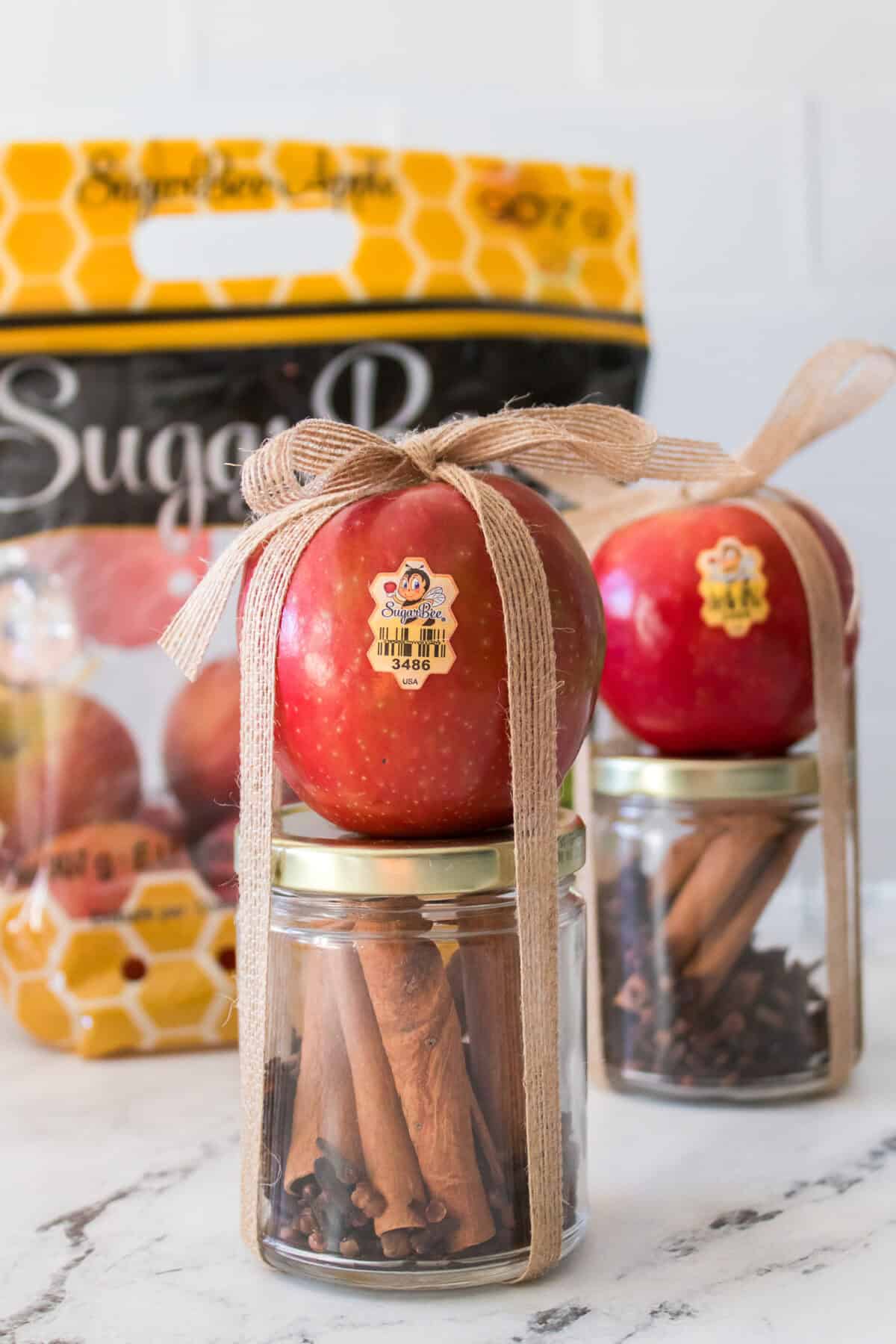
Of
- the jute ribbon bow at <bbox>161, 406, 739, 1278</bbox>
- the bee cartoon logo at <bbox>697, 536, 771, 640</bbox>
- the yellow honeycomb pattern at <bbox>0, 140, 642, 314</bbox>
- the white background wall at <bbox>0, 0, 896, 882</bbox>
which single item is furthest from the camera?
the white background wall at <bbox>0, 0, 896, 882</bbox>

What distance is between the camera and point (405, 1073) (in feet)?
1.59

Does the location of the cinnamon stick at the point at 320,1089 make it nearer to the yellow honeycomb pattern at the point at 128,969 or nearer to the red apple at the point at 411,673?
the red apple at the point at 411,673

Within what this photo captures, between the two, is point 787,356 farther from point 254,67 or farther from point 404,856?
point 404,856

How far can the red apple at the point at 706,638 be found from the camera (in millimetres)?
666

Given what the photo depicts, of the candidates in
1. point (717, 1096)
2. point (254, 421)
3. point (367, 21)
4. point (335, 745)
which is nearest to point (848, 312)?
point (367, 21)

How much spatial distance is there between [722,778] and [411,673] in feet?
0.82

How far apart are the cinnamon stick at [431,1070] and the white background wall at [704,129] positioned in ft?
2.39

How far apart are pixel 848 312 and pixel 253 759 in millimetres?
816

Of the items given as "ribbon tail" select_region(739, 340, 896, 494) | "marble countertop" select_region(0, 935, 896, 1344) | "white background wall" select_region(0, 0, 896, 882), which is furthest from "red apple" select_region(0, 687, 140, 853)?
"white background wall" select_region(0, 0, 896, 882)

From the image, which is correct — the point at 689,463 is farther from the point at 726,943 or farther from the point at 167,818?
the point at 167,818

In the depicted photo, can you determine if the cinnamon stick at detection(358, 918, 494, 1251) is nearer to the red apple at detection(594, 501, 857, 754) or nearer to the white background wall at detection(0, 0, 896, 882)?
Answer: the red apple at detection(594, 501, 857, 754)

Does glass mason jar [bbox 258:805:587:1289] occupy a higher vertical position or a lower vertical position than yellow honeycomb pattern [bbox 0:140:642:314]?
lower

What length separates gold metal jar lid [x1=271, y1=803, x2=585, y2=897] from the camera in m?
0.48

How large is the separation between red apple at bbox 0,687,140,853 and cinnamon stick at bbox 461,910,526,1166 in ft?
1.21
